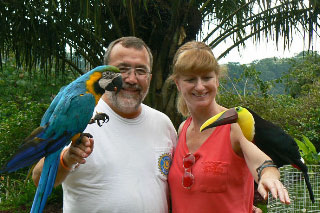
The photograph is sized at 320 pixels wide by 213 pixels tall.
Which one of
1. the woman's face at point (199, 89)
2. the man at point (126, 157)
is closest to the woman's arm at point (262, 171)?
the woman's face at point (199, 89)

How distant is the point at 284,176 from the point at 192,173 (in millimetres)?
2646

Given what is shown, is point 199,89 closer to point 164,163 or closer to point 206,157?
point 206,157

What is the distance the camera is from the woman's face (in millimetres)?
2229

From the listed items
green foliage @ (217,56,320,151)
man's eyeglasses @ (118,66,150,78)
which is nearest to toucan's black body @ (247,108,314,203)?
man's eyeglasses @ (118,66,150,78)

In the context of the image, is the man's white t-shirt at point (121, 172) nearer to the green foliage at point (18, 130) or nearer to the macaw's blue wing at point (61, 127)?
the macaw's blue wing at point (61, 127)

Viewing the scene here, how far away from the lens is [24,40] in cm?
502

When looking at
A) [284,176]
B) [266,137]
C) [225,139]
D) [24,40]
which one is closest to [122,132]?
[225,139]

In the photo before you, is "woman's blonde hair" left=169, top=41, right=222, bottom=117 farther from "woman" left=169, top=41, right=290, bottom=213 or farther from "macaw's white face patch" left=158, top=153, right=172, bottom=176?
"macaw's white face patch" left=158, top=153, right=172, bottom=176

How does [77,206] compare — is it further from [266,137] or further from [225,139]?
[266,137]

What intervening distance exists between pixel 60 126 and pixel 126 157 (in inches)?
21.7

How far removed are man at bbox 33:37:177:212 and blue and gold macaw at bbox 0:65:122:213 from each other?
0.53 ft

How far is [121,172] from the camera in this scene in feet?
6.96

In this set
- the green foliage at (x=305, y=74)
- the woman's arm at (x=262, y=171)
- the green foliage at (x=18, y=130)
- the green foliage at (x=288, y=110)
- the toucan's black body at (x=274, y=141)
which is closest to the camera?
the woman's arm at (x=262, y=171)

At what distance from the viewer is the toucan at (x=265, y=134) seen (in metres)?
2.02
